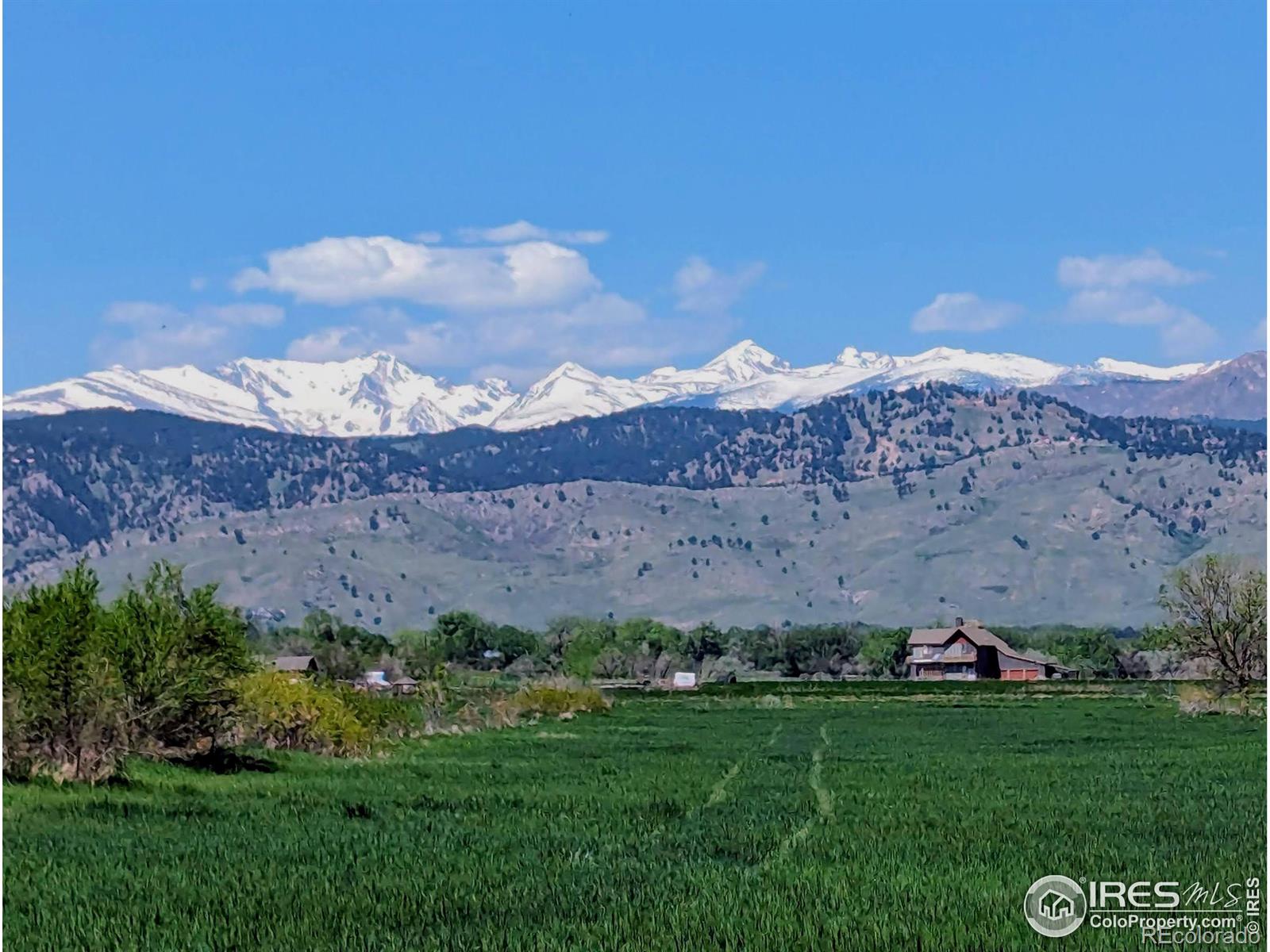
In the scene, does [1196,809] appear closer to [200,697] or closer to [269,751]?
[200,697]

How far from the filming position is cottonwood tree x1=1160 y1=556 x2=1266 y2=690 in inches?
2965

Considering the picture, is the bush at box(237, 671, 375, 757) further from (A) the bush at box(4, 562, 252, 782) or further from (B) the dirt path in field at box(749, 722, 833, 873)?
(B) the dirt path in field at box(749, 722, 833, 873)

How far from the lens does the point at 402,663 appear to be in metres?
178

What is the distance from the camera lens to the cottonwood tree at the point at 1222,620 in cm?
7531

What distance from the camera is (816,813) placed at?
27.5 meters

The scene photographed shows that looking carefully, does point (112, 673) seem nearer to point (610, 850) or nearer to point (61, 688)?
point (61, 688)

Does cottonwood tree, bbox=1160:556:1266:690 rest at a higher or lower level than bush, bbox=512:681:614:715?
higher

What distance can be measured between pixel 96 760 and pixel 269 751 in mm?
10271

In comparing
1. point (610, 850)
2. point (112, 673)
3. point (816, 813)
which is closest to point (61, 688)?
point (112, 673)

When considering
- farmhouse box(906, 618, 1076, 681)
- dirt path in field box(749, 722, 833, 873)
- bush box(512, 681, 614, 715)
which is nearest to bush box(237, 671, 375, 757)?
dirt path in field box(749, 722, 833, 873)

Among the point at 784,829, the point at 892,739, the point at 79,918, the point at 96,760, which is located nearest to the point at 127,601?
Result: the point at 96,760

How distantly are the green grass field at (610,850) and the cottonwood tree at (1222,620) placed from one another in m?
33.2
